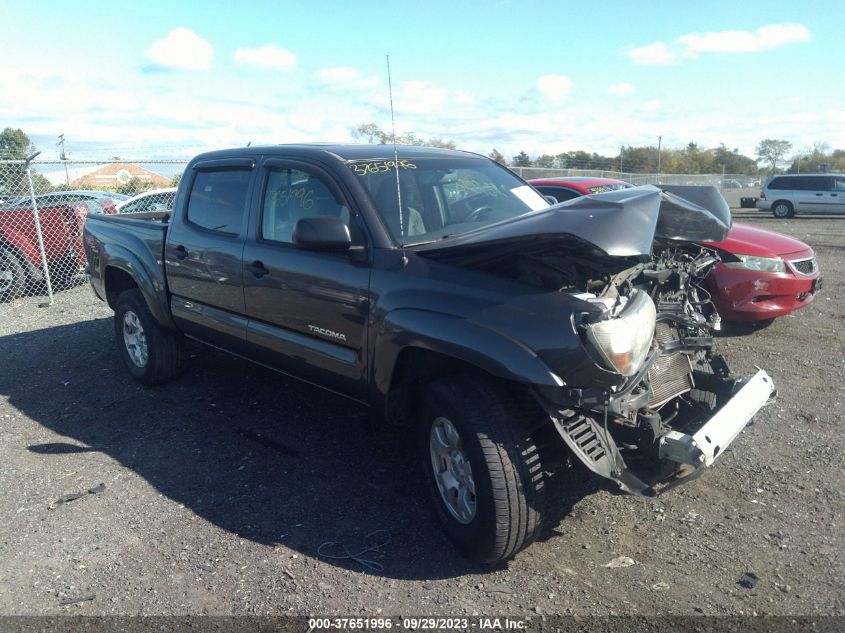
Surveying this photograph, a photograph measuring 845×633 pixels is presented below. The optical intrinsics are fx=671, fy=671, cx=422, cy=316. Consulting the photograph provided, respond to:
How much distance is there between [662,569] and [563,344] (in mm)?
1262

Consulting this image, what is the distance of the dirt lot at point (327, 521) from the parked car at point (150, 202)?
7423 mm

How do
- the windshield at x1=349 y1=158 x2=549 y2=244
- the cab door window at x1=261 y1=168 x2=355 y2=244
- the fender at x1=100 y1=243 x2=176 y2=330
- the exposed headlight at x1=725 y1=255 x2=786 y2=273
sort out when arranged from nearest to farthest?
1. the windshield at x1=349 y1=158 x2=549 y2=244
2. the cab door window at x1=261 y1=168 x2=355 y2=244
3. the fender at x1=100 y1=243 x2=176 y2=330
4. the exposed headlight at x1=725 y1=255 x2=786 y2=273

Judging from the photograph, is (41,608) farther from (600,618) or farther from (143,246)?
(143,246)

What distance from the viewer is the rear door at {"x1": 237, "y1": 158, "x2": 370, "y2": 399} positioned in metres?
3.77

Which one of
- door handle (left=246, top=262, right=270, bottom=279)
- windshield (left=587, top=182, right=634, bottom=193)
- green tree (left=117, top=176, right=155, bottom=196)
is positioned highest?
green tree (left=117, top=176, right=155, bottom=196)

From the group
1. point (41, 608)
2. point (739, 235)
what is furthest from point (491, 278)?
point (739, 235)

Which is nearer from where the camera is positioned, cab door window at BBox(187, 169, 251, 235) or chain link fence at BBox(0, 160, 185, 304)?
cab door window at BBox(187, 169, 251, 235)

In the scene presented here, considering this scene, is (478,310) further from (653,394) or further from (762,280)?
(762,280)

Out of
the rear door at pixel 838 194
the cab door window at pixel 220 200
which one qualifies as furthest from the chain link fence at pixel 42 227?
the rear door at pixel 838 194

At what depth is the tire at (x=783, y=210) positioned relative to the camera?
942 inches

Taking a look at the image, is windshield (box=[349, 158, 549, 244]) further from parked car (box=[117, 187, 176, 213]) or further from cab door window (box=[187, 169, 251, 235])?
parked car (box=[117, 187, 176, 213])

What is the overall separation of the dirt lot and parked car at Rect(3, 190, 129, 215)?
6504 millimetres

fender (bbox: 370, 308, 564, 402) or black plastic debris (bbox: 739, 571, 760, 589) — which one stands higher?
fender (bbox: 370, 308, 564, 402)

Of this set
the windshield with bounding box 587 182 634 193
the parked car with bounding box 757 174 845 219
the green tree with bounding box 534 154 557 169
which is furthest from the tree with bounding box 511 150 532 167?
the windshield with bounding box 587 182 634 193
